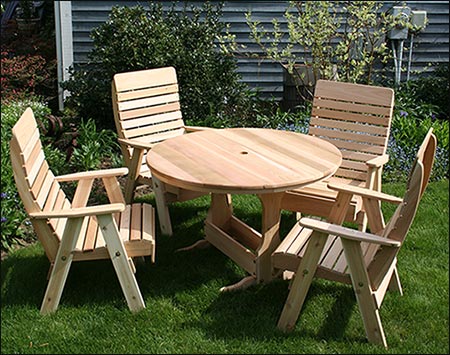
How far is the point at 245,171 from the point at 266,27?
4.64m

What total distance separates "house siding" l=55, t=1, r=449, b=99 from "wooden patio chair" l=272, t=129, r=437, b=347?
13.8ft

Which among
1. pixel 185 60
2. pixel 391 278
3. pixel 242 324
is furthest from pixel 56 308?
pixel 185 60

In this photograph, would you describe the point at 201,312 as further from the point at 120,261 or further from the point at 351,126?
the point at 351,126

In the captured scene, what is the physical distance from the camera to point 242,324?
3.42 meters

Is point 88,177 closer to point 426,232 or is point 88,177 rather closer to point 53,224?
point 53,224

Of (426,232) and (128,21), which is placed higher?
(128,21)

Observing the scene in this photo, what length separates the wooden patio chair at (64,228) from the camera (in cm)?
328

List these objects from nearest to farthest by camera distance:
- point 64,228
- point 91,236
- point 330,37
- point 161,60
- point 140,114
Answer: point 64,228 < point 91,236 < point 140,114 < point 161,60 < point 330,37

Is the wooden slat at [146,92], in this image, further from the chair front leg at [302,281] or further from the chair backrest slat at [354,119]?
the chair front leg at [302,281]

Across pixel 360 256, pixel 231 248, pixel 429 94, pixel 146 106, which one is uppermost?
pixel 146 106

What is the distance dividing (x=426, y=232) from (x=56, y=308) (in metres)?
2.61

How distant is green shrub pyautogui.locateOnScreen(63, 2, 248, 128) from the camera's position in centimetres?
629

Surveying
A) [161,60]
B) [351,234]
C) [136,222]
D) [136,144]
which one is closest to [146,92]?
[136,144]

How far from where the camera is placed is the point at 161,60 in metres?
6.21
